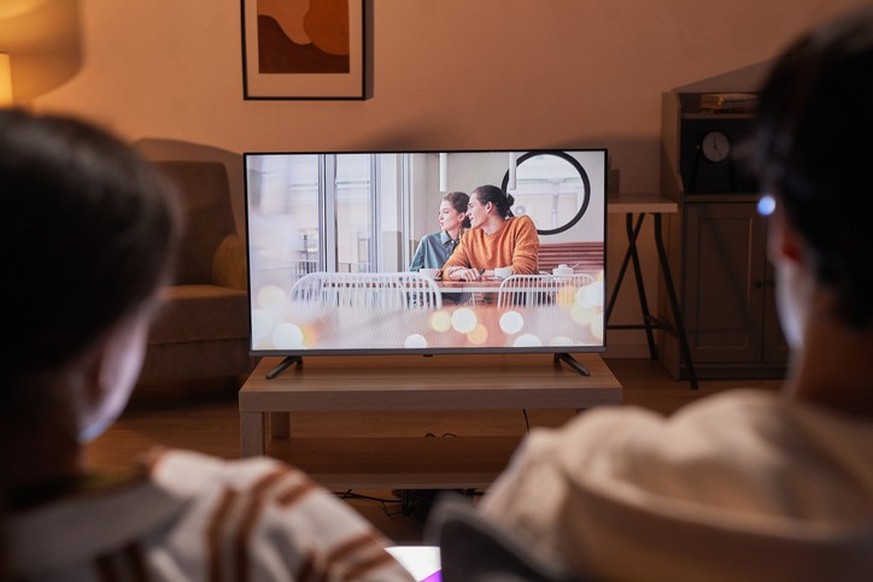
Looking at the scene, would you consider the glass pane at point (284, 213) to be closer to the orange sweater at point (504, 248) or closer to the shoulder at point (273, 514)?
the orange sweater at point (504, 248)

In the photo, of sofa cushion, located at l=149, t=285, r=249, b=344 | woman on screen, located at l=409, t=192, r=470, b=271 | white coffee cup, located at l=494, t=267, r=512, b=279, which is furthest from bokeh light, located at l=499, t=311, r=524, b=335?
sofa cushion, located at l=149, t=285, r=249, b=344

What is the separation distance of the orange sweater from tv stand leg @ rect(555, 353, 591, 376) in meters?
0.28

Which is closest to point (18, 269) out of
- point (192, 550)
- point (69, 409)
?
point (69, 409)

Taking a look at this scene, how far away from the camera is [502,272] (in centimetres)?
329

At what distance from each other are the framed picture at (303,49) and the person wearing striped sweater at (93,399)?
4564 millimetres

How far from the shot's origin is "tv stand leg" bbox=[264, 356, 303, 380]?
10.5ft

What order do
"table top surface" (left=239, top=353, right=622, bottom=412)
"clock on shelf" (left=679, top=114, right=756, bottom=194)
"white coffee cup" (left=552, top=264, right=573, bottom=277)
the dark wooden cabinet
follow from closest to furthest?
"table top surface" (left=239, top=353, right=622, bottom=412)
"white coffee cup" (left=552, top=264, right=573, bottom=277)
the dark wooden cabinet
"clock on shelf" (left=679, top=114, right=756, bottom=194)

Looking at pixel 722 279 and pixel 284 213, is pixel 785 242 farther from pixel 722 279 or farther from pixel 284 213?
pixel 722 279

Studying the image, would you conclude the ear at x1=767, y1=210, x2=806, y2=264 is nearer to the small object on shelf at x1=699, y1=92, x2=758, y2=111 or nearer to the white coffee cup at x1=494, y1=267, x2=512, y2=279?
the white coffee cup at x1=494, y1=267, x2=512, y2=279

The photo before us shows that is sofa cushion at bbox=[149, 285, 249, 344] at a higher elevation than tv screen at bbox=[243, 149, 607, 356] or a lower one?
lower

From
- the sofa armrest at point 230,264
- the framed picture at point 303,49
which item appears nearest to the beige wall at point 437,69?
the framed picture at point 303,49

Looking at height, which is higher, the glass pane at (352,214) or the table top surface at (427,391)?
the glass pane at (352,214)

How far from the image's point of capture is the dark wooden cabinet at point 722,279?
15.8 ft

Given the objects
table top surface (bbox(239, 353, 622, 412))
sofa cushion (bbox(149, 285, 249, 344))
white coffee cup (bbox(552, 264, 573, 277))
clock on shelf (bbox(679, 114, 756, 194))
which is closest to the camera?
table top surface (bbox(239, 353, 622, 412))
